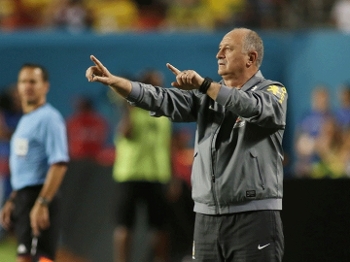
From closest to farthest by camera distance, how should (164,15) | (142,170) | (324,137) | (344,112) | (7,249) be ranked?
(142,170), (7,249), (324,137), (344,112), (164,15)

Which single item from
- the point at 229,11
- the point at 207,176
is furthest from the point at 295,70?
the point at 207,176

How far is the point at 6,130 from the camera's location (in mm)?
12398

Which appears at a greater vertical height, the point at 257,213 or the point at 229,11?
the point at 229,11

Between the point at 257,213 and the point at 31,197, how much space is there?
2.73 m

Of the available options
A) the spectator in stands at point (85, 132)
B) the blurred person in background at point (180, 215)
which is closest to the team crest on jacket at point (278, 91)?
the blurred person in background at point (180, 215)

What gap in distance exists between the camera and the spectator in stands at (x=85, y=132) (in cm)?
1357

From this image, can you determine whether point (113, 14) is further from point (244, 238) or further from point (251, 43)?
point (244, 238)

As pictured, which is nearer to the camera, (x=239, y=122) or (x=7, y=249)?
(x=239, y=122)

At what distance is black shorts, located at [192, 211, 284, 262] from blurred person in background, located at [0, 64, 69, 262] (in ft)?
7.27

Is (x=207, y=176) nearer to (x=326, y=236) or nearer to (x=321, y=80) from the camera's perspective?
(x=326, y=236)

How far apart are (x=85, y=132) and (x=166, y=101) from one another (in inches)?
322

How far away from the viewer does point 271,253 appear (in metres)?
5.45

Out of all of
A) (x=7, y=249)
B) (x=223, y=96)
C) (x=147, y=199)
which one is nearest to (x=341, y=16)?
(x=147, y=199)

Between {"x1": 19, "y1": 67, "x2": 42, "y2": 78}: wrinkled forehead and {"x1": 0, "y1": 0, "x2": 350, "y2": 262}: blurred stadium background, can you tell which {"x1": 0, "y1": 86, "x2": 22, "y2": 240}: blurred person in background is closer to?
{"x1": 0, "y1": 0, "x2": 350, "y2": 262}: blurred stadium background
